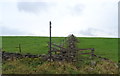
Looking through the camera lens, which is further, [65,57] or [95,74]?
[65,57]

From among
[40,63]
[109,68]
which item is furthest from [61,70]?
[109,68]

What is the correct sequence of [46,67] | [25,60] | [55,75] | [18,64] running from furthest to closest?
[25,60], [18,64], [46,67], [55,75]

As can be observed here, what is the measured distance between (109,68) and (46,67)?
189 inches

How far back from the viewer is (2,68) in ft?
47.6

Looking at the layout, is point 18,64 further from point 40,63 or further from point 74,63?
point 74,63

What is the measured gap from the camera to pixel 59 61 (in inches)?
614

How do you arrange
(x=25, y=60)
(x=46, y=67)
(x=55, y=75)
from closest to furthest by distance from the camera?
(x=55, y=75) → (x=46, y=67) → (x=25, y=60)

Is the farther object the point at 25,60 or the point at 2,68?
the point at 25,60

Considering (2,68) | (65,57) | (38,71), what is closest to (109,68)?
(65,57)

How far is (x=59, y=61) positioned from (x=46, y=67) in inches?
69.0

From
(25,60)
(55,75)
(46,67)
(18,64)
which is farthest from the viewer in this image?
(25,60)

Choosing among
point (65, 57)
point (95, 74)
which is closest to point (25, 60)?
point (65, 57)

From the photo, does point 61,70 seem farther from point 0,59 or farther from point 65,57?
point 0,59

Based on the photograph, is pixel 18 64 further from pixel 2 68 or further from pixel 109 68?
pixel 109 68
